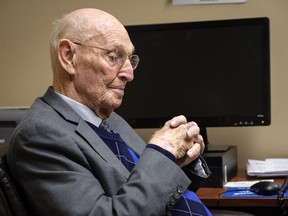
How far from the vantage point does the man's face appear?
138 cm

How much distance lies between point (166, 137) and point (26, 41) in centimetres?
155

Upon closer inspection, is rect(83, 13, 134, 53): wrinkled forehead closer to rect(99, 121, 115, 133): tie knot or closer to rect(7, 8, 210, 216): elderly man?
rect(7, 8, 210, 216): elderly man

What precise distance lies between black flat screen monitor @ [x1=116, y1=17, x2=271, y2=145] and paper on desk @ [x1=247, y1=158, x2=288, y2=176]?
19 centimetres

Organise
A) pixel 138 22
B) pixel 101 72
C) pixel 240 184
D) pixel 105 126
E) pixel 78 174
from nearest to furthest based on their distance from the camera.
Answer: pixel 78 174
pixel 101 72
pixel 105 126
pixel 240 184
pixel 138 22

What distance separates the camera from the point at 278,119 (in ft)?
7.50

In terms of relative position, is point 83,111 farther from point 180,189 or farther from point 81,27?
point 180,189

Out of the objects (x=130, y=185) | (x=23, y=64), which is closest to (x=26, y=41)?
(x=23, y=64)

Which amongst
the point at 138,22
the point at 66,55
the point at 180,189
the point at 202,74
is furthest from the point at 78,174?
the point at 138,22

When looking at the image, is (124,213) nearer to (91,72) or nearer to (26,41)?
(91,72)

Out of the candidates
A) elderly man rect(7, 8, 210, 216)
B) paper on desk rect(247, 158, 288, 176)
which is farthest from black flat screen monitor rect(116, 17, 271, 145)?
elderly man rect(7, 8, 210, 216)

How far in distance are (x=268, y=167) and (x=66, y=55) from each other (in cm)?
109

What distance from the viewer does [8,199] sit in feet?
3.85

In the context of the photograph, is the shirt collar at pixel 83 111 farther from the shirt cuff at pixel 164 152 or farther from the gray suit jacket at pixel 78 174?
the shirt cuff at pixel 164 152

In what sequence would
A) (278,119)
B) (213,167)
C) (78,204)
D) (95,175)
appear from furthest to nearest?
(278,119) → (213,167) → (95,175) → (78,204)
